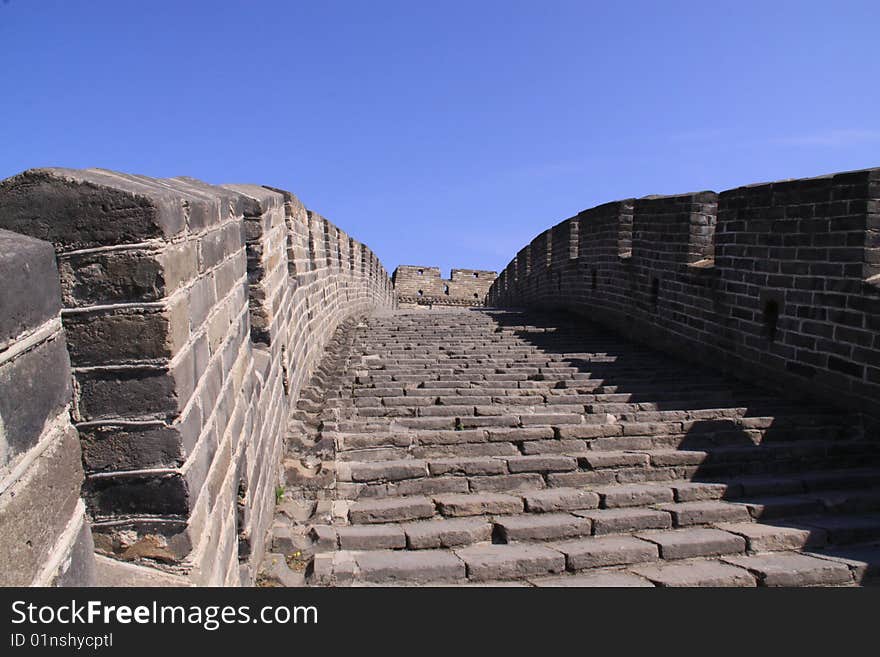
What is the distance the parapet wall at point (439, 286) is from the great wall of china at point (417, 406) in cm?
1612

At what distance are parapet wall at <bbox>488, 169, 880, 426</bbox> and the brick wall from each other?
18.9 feet

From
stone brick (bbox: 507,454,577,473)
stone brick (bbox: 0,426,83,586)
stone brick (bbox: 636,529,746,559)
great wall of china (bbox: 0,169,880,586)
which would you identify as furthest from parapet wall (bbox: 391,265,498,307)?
stone brick (bbox: 0,426,83,586)

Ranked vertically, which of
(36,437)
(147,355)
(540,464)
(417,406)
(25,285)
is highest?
(25,285)

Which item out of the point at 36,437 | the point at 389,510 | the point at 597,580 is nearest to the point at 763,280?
the point at 597,580

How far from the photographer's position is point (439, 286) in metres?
27.5

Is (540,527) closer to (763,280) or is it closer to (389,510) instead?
(389,510)

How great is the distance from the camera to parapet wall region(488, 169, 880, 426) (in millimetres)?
5777

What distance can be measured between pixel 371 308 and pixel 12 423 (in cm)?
1342

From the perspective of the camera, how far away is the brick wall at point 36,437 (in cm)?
129

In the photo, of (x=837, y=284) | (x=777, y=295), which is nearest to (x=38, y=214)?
(x=837, y=284)

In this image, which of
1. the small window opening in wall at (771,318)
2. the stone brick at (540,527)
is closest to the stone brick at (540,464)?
the stone brick at (540,527)

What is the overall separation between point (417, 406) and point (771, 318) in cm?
362

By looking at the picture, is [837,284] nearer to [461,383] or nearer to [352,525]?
[461,383]

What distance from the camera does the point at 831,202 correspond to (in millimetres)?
6051
